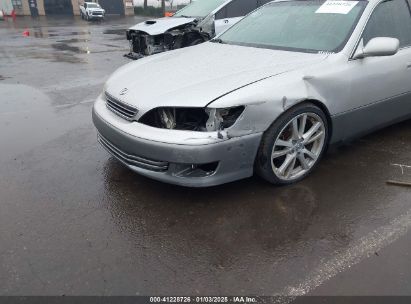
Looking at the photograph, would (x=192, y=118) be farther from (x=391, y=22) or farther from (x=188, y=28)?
(x=188, y=28)

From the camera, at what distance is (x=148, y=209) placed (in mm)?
3146

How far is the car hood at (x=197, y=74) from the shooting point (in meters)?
3.04

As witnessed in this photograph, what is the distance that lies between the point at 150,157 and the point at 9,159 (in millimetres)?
1920

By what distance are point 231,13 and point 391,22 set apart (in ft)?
18.4

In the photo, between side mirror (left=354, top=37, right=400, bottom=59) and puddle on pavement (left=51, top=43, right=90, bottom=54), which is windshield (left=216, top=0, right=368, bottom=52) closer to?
side mirror (left=354, top=37, right=400, bottom=59)

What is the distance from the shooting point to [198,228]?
Result: 9.56 ft

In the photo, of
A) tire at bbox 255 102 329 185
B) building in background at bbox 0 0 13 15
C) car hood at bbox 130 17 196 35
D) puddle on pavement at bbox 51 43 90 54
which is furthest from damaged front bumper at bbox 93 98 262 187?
building in background at bbox 0 0 13 15

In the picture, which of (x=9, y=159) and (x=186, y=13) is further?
(x=186, y=13)

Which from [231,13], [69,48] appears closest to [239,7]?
[231,13]

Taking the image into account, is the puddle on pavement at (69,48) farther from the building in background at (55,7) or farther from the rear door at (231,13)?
the building in background at (55,7)

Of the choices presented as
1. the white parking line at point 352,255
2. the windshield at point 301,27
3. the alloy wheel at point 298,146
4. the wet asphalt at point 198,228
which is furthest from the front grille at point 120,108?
the white parking line at point 352,255

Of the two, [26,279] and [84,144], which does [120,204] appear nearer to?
[26,279]

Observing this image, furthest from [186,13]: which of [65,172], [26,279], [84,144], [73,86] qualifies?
[26,279]

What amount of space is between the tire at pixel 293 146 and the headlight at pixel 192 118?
0.37m
